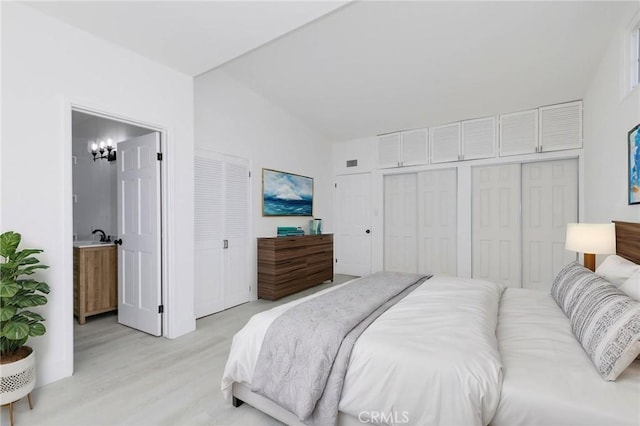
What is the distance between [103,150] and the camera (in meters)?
4.15

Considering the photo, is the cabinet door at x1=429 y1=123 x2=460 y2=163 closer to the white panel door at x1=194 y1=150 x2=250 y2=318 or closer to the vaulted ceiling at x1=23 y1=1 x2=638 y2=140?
the vaulted ceiling at x1=23 y1=1 x2=638 y2=140

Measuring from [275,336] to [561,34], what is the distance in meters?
A: 3.51

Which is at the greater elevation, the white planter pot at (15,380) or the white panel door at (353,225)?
the white panel door at (353,225)

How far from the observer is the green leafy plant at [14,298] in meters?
1.73

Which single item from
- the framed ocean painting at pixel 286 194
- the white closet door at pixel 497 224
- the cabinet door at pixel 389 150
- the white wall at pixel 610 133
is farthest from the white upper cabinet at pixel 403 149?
the white wall at pixel 610 133

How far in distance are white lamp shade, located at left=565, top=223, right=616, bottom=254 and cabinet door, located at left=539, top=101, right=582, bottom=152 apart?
206cm

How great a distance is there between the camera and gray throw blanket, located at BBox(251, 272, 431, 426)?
1.45m

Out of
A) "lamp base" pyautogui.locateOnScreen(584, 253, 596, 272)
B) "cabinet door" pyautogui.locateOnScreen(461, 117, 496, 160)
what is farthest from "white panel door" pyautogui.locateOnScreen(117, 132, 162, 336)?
"cabinet door" pyautogui.locateOnScreen(461, 117, 496, 160)

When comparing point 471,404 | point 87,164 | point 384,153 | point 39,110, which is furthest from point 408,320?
point 87,164

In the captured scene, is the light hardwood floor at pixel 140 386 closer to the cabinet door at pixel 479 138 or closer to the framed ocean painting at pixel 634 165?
the framed ocean painting at pixel 634 165

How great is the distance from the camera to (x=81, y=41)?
2.35 meters

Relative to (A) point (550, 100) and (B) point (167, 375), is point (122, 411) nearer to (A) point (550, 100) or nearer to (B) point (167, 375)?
(B) point (167, 375)

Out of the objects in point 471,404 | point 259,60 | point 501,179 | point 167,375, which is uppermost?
point 259,60

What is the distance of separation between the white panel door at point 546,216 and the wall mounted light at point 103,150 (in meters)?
5.68
